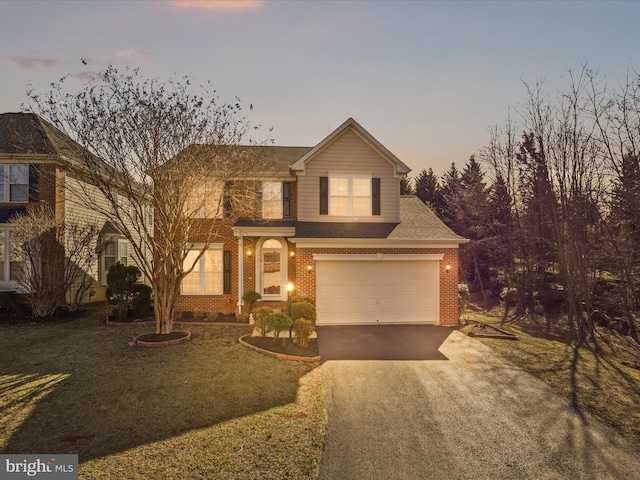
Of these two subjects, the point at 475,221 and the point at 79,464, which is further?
the point at 475,221

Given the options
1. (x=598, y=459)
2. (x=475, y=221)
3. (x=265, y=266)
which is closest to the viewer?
(x=598, y=459)

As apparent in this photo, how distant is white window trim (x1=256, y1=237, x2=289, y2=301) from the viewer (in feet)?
50.0

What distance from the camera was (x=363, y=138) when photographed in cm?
1579

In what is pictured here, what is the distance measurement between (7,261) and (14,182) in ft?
12.0

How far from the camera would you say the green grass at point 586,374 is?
23.0 feet

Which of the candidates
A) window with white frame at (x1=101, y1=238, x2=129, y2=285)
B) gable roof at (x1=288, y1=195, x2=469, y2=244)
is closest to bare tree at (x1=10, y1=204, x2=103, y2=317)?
window with white frame at (x1=101, y1=238, x2=129, y2=285)

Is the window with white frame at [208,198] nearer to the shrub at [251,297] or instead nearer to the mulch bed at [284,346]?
the shrub at [251,297]

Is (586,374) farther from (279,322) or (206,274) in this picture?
(206,274)

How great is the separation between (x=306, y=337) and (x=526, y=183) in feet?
60.0

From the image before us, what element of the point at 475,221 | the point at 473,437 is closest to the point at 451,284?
the point at 473,437

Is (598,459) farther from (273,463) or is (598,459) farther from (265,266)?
(265,266)

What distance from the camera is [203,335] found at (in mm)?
12336

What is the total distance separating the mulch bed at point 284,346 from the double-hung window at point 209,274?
4.36 meters

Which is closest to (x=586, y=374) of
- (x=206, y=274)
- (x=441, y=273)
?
(x=441, y=273)
